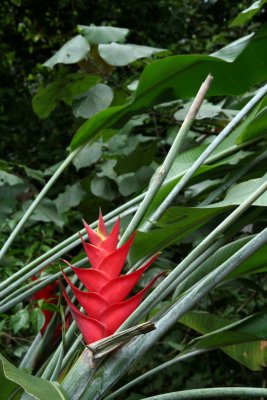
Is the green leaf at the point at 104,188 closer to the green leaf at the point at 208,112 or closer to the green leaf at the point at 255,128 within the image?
the green leaf at the point at 208,112

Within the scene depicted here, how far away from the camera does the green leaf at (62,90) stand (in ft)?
5.14

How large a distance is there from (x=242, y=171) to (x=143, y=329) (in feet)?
1.76

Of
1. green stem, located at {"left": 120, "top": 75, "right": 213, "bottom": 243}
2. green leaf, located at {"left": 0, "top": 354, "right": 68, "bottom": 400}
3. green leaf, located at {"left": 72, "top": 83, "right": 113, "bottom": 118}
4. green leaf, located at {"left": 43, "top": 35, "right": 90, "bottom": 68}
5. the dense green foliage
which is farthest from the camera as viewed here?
green leaf, located at {"left": 72, "top": 83, "right": 113, "bottom": 118}

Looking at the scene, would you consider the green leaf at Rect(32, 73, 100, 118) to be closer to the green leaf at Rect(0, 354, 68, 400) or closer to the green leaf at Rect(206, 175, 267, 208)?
the green leaf at Rect(206, 175, 267, 208)

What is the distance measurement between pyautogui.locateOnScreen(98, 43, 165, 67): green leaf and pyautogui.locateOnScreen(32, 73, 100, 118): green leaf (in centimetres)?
13

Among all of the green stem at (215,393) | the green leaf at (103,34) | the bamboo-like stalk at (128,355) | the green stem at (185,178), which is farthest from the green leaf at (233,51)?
the green stem at (215,393)

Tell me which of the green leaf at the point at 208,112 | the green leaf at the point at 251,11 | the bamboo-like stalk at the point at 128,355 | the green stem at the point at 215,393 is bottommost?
the green leaf at the point at 208,112

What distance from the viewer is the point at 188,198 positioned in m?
1.35

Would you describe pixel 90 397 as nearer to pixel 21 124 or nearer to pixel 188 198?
pixel 188 198

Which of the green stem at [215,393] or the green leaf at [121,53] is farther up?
the green leaf at [121,53]

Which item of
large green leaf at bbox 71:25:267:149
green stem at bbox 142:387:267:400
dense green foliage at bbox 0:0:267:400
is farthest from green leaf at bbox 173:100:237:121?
green stem at bbox 142:387:267:400

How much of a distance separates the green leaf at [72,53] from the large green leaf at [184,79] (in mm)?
190

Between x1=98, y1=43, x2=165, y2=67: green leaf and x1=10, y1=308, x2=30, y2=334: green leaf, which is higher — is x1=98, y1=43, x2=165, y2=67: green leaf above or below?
above

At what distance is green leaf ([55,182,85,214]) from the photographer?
1627 mm
